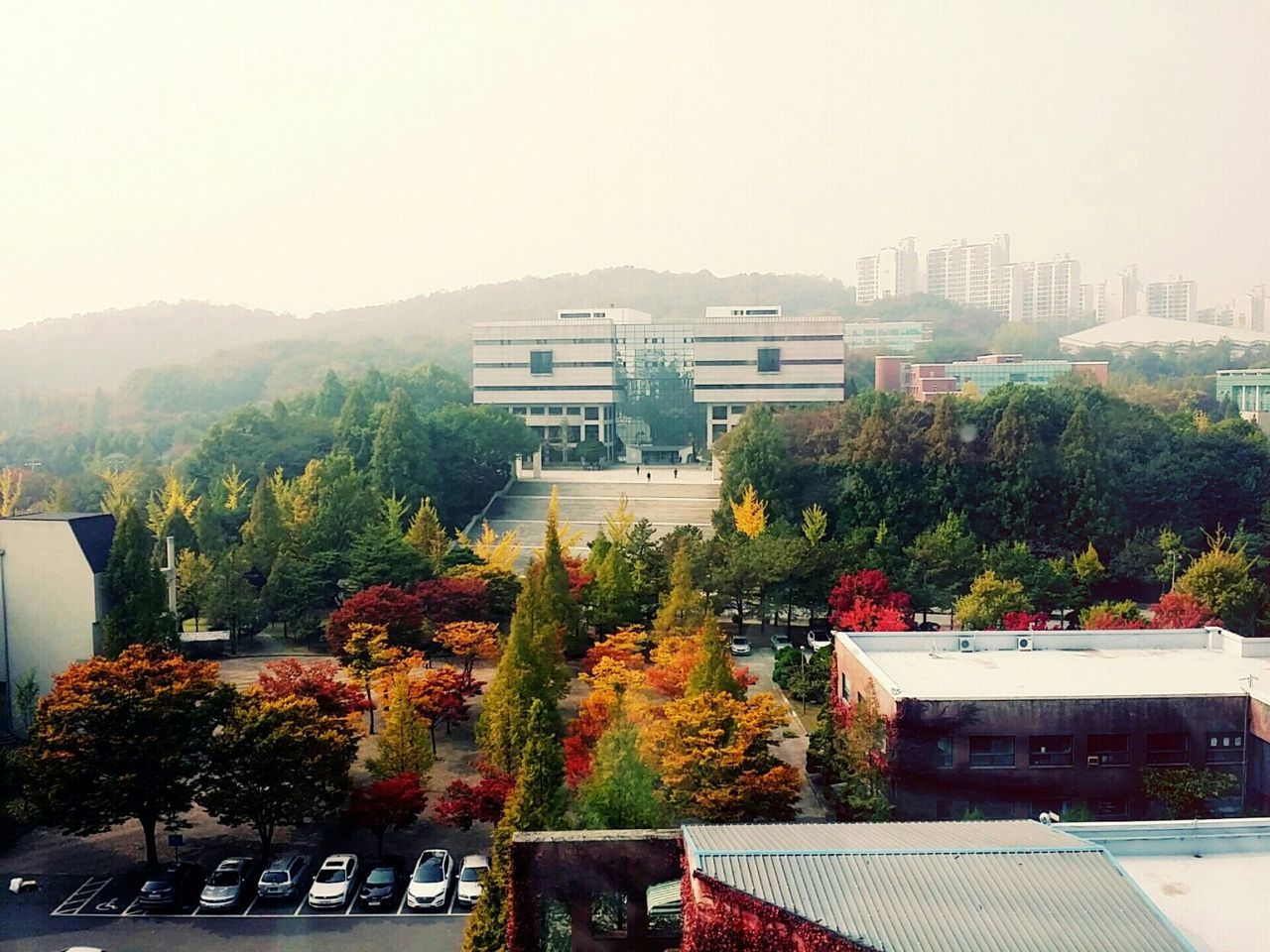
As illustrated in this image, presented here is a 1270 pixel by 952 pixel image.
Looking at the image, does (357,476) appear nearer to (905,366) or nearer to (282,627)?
(282,627)

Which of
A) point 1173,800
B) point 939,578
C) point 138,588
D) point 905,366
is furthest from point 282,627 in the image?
point 905,366

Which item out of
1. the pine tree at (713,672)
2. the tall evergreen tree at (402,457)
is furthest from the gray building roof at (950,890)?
the tall evergreen tree at (402,457)

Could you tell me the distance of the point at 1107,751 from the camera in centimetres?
557

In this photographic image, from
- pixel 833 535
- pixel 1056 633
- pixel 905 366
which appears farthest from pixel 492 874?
pixel 905 366

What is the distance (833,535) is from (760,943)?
9485mm

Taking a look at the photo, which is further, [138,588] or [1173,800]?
[138,588]

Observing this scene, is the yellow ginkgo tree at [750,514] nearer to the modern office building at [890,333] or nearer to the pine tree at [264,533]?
the pine tree at [264,533]

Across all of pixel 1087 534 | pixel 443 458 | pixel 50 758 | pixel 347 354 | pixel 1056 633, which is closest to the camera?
pixel 50 758

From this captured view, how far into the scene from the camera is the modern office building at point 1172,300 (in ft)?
51.9

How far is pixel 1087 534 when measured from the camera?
38.7ft

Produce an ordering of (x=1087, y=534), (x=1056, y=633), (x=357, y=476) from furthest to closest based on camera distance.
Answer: (x=357, y=476) < (x=1087, y=534) < (x=1056, y=633)

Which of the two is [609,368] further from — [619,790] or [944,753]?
[619,790]

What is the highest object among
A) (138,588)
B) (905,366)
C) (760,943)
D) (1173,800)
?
(905,366)

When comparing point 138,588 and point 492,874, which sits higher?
point 138,588
